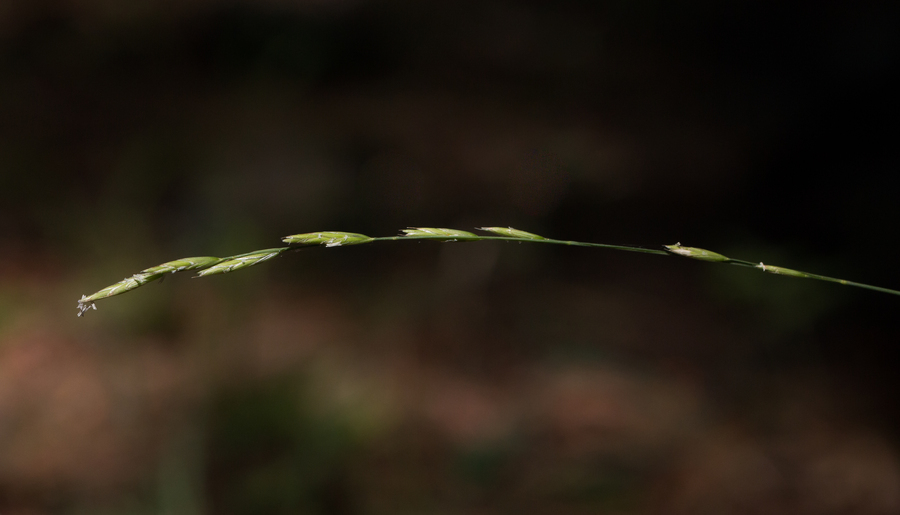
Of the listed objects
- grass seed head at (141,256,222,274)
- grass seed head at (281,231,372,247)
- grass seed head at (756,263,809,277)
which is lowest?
grass seed head at (756,263,809,277)

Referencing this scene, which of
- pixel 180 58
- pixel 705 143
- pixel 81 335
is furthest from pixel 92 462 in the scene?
pixel 705 143

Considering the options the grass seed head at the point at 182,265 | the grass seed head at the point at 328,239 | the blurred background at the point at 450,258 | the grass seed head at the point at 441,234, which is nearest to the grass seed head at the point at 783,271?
the grass seed head at the point at 441,234

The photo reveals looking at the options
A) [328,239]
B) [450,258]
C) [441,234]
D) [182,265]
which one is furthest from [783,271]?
[450,258]

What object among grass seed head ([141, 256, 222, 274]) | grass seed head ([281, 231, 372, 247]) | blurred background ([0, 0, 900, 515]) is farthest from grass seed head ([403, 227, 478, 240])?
blurred background ([0, 0, 900, 515])

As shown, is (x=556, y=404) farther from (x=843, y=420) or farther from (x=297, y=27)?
(x=297, y=27)

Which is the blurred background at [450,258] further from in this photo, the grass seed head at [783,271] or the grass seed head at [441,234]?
the grass seed head at [783,271]

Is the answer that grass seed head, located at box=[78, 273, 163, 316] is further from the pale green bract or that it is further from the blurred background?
the blurred background

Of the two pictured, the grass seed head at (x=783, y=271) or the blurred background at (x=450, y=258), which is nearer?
the grass seed head at (x=783, y=271)

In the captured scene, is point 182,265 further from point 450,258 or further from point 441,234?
point 450,258
